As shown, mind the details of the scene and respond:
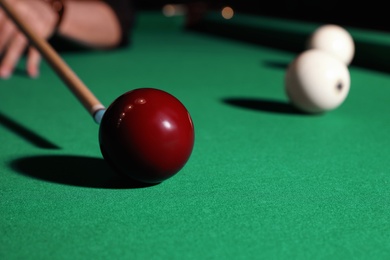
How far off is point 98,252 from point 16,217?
1.02 feet

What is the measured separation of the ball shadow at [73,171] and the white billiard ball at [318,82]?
3.61ft

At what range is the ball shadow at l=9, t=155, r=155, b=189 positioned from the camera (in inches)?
61.2

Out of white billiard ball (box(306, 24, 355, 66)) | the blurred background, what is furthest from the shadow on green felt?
the blurred background

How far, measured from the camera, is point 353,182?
1.62 metres

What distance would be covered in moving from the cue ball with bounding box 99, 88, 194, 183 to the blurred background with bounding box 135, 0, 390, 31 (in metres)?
5.52

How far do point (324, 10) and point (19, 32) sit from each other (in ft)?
17.6

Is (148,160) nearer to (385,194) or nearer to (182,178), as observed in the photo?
(182,178)

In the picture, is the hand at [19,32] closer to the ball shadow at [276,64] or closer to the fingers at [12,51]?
the fingers at [12,51]

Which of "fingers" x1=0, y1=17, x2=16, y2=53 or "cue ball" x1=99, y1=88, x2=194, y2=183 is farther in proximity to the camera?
"fingers" x1=0, y1=17, x2=16, y2=53

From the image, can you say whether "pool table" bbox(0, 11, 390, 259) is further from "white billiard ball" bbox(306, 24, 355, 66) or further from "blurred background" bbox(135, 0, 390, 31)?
"blurred background" bbox(135, 0, 390, 31)

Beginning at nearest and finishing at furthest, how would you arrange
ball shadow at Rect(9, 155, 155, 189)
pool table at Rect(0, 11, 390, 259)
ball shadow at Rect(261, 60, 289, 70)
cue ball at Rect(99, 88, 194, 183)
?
1. pool table at Rect(0, 11, 390, 259)
2. cue ball at Rect(99, 88, 194, 183)
3. ball shadow at Rect(9, 155, 155, 189)
4. ball shadow at Rect(261, 60, 289, 70)

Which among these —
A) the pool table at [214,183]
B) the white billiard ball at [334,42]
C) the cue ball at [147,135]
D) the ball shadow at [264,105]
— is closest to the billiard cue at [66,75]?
the pool table at [214,183]

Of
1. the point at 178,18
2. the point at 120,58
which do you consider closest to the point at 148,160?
the point at 120,58

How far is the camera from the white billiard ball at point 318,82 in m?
2.45
